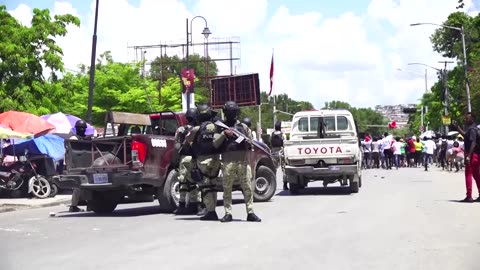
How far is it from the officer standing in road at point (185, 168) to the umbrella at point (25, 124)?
280 inches

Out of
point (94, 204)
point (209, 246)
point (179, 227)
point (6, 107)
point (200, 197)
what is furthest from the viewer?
point (6, 107)

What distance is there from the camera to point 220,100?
100ft

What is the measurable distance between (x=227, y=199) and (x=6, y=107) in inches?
719

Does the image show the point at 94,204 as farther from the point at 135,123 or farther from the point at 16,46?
the point at 16,46

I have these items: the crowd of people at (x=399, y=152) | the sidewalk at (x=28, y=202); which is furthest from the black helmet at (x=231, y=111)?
the crowd of people at (x=399, y=152)

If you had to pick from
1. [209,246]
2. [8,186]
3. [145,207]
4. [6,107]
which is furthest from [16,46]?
[209,246]

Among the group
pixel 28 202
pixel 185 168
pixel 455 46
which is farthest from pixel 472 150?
pixel 455 46

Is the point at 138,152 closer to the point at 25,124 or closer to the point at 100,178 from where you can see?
the point at 100,178

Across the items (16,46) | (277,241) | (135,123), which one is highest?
(16,46)

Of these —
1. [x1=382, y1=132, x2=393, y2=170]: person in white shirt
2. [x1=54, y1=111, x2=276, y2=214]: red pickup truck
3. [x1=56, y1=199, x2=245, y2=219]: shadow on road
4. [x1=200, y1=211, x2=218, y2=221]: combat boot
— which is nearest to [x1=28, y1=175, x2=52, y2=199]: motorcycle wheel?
[x1=56, y1=199, x2=245, y2=219]: shadow on road

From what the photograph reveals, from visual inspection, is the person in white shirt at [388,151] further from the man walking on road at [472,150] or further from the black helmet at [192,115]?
the black helmet at [192,115]

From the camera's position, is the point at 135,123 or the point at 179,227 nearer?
the point at 179,227

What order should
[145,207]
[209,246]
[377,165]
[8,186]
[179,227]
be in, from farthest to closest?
[377,165], [8,186], [145,207], [179,227], [209,246]

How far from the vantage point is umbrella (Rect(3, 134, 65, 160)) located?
19062 millimetres
